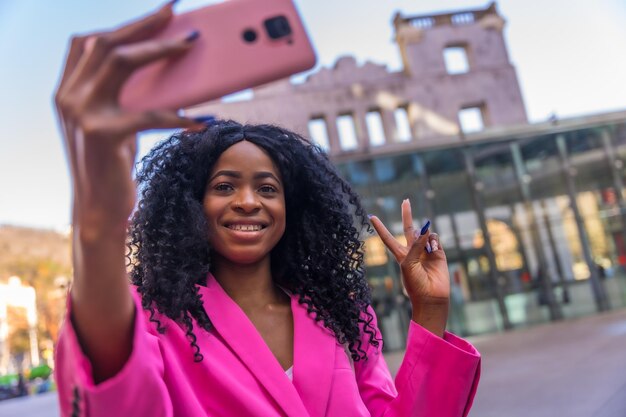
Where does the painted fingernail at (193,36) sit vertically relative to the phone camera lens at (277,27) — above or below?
below

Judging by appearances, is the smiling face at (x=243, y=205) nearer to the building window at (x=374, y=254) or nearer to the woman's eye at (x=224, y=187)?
the woman's eye at (x=224, y=187)

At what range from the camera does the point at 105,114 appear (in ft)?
2.28

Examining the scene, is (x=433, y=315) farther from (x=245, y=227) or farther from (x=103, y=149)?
(x=103, y=149)

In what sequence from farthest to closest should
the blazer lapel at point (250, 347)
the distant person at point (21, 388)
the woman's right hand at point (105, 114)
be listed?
the distant person at point (21, 388) < the blazer lapel at point (250, 347) < the woman's right hand at point (105, 114)

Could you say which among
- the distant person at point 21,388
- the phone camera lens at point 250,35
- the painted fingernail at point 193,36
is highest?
the phone camera lens at point 250,35

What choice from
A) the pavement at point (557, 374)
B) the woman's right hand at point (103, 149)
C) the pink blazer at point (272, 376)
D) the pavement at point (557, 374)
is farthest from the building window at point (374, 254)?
the woman's right hand at point (103, 149)

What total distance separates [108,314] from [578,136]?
15.3m

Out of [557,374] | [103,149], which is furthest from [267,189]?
[557,374]

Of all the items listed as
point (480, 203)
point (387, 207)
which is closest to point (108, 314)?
point (387, 207)

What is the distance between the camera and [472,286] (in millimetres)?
13242

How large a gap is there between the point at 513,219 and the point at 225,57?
45.6 ft

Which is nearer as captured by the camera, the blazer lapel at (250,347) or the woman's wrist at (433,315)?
the blazer lapel at (250,347)

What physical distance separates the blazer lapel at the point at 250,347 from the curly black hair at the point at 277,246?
0.14ft

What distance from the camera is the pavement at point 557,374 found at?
187 inches
